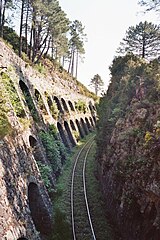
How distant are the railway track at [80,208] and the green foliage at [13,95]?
236 inches

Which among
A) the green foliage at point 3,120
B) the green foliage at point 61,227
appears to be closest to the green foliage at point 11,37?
the green foliage at point 3,120

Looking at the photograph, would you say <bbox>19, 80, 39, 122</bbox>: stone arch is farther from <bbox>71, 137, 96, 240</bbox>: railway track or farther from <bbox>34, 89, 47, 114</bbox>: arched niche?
<bbox>71, 137, 96, 240</bbox>: railway track

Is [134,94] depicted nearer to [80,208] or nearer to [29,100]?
[80,208]

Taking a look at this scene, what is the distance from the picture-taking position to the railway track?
13.1 m

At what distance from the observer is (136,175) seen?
11.4 m

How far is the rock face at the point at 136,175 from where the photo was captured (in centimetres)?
999

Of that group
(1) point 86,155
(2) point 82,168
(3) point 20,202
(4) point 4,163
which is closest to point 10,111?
(4) point 4,163

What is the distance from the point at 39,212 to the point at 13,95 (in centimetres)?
700

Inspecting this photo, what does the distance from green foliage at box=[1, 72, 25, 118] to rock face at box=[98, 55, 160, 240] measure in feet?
19.4

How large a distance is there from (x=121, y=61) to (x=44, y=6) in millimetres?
11062

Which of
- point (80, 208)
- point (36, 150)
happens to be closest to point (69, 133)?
point (36, 150)

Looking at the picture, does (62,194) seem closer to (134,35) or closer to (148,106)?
(148,106)

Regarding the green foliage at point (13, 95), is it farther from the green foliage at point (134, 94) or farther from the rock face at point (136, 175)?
the rock face at point (136, 175)

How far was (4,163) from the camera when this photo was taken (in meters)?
10.8
